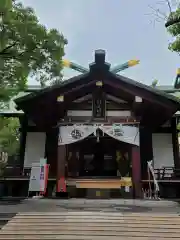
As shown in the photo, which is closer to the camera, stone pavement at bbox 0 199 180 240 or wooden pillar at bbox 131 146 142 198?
stone pavement at bbox 0 199 180 240

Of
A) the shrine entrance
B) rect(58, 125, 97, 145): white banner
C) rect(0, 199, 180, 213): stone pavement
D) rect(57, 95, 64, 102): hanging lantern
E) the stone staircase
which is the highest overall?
rect(57, 95, 64, 102): hanging lantern

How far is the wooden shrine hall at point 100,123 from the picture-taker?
1037cm

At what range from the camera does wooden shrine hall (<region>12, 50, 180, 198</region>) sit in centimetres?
1037

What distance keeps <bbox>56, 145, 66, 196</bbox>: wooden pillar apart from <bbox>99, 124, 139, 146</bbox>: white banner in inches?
73.4

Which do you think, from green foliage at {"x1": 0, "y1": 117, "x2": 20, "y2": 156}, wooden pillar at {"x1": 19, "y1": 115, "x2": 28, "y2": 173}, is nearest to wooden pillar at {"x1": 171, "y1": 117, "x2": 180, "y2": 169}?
wooden pillar at {"x1": 19, "y1": 115, "x2": 28, "y2": 173}

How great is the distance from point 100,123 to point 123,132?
40.5 inches

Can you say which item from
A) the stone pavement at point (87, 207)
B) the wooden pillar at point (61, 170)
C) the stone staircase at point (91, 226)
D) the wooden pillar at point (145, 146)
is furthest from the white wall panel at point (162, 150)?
the stone staircase at point (91, 226)

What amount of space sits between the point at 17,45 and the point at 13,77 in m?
0.82

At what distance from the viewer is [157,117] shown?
11391 millimetres

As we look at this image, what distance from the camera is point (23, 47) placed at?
6.45 m

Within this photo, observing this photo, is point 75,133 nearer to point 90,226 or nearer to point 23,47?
point 23,47

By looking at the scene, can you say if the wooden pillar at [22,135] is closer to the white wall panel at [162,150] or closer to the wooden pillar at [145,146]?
the wooden pillar at [145,146]

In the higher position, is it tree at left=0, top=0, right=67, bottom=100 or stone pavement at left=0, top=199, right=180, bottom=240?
tree at left=0, top=0, right=67, bottom=100

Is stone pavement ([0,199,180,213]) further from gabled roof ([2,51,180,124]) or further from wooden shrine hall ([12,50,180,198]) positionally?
gabled roof ([2,51,180,124])
